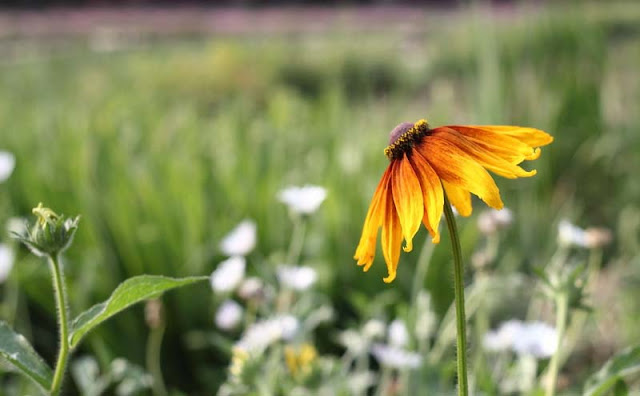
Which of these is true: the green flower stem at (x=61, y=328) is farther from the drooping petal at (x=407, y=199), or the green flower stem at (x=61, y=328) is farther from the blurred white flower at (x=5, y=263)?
the blurred white flower at (x=5, y=263)

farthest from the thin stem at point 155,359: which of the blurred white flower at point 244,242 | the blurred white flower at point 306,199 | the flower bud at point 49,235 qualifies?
the flower bud at point 49,235

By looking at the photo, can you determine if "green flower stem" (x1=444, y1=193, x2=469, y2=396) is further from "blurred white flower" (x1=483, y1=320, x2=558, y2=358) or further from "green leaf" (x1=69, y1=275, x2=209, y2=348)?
"blurred white flower" (x1=483, y1=320, x2=558, y2=358)

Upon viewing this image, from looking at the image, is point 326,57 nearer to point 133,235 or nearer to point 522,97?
point 522,97

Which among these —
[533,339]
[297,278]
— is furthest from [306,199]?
[533,339]

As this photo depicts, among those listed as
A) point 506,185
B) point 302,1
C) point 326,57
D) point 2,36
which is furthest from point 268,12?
point 506,185

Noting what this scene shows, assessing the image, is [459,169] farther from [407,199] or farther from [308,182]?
[308,182]

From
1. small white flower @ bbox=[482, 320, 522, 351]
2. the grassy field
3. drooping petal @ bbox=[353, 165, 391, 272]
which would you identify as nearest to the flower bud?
drooping petal @ bbox=[353, 165, 391, 272]

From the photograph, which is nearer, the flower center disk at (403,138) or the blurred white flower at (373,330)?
the flower center disk at (403,138)
